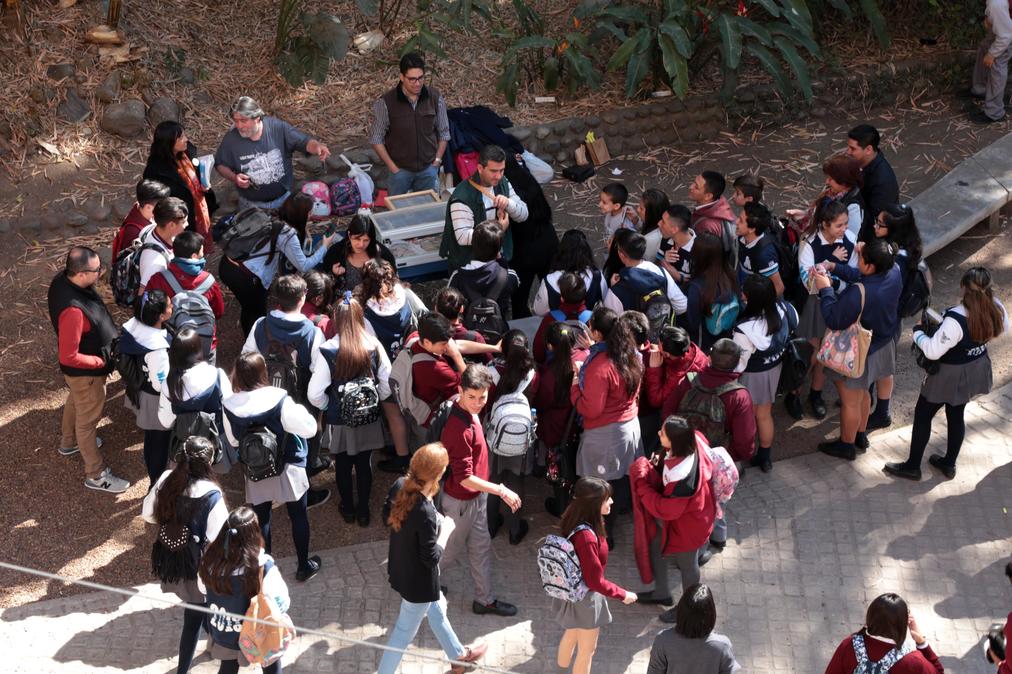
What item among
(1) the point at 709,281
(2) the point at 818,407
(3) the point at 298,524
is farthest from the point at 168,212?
(2) the point at 818,407

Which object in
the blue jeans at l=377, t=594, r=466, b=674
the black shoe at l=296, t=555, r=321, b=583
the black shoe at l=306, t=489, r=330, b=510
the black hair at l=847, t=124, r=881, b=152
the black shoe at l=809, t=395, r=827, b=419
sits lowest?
the black shoe at l=306, t=489, r=330, b=510

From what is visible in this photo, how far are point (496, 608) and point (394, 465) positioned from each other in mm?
1416

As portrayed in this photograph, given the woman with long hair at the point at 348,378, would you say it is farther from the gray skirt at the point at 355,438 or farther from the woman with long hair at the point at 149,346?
the woman with long hair at the point at 149,346

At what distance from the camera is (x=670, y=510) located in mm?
5777

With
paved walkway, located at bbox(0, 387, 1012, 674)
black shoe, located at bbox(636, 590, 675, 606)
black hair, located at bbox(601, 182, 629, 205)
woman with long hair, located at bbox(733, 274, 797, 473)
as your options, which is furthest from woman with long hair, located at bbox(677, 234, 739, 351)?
black shoe, located at bbox(636, 590, 675, 606)

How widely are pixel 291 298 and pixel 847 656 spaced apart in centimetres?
341

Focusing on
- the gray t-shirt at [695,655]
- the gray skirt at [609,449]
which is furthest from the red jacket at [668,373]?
the gray t-shirt at [695,655]

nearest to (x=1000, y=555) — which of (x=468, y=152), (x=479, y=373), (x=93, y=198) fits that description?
(x=479, y=373)

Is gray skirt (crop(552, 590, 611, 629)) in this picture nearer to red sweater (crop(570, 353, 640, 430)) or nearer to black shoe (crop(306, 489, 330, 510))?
red sweater (crop(570, 353, 640, 430))

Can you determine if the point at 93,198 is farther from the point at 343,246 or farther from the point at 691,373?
the point at 691,373

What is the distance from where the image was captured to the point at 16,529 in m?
6.91

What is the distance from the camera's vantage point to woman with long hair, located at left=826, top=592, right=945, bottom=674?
4.86 meters

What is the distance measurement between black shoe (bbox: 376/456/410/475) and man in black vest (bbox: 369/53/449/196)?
→ 2.58m

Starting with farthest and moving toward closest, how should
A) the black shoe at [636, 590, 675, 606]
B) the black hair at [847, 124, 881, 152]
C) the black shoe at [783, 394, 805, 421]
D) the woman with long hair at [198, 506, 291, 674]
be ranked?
the black hair at [847, 124, 881, 152], the black shoe at [783, 394, 805, 421], the black shoe at [636, 590, 675, 606], the woman with long hair at [198, 506, 291, 674]
